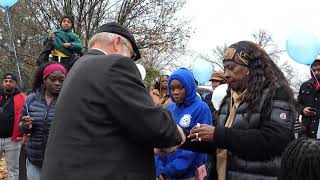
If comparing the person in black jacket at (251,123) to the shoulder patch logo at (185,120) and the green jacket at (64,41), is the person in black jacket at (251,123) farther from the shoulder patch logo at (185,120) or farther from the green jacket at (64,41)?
the green jacket at (64,41)

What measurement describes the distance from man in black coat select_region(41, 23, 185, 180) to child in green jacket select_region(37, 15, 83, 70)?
487 cm

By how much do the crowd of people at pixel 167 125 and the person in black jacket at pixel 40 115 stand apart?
4.81 ft

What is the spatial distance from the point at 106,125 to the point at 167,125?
1.09 feet

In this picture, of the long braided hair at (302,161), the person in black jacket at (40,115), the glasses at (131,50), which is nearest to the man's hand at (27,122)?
the person in black jacket at (40,115)

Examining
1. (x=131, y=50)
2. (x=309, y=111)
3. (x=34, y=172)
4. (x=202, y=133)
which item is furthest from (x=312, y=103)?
(x=131, y=50)

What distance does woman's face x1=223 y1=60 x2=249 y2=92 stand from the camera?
131 inches

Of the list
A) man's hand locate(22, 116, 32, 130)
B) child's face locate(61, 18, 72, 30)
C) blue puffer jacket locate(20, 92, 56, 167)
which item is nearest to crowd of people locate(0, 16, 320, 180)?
blue puffer jacket locate(20, 92, 56, 167)

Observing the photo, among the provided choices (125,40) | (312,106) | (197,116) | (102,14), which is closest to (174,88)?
(197,116)

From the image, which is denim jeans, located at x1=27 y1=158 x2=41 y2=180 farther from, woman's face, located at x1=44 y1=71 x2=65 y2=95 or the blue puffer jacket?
woman's face, located at x1=44 y1=71 x2=65 y2=95

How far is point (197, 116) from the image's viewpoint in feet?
13.9

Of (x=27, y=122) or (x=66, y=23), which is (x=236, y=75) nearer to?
(x=27, y=122)

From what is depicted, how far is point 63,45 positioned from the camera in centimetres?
746

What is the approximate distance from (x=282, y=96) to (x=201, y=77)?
7.03 metres

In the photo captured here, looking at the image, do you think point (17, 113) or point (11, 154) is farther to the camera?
point (17, 113)
